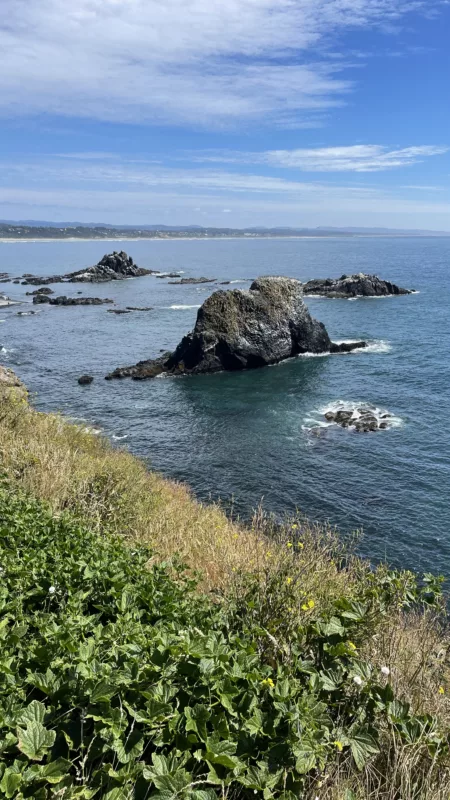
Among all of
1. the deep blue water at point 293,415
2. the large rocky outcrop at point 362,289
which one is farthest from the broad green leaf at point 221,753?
the large rocky outcrop at point 362,289

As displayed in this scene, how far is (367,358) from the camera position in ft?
154

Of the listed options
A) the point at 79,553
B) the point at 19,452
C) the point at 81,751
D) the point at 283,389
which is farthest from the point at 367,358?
the point at 81,751

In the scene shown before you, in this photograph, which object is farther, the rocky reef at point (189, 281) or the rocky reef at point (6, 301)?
the rocky reef at point (189, 281)

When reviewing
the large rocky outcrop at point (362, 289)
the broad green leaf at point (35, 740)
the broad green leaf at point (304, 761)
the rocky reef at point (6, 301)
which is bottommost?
the broad green leaf at point (304, 761)

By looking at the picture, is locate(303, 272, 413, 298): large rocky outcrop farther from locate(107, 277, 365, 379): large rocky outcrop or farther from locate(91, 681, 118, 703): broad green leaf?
locate(91, 681, 118, 703): broad green leaf

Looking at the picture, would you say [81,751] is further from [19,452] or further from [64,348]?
[64,348]

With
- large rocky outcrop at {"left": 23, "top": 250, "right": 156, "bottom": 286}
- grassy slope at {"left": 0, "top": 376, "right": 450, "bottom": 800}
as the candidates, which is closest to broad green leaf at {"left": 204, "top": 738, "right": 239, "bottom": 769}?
grassy slope at {"left": 0, "top": 376, "right": 450, "bottom": 800}

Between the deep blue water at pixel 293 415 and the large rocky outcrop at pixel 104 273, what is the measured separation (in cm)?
4723

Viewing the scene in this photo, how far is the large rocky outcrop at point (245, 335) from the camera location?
4469 centimetres

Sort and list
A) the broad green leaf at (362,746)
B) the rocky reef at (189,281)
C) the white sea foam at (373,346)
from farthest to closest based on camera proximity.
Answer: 1. the rocky reef at (189,281)
2. the white sea foam at (373,346)
3. the broad green leaf at (362,746)

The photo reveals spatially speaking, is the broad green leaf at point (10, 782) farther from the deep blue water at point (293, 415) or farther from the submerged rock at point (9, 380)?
the submerged rock at point (9, 380)

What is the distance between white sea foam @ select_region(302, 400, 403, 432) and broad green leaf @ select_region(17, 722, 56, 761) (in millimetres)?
27501

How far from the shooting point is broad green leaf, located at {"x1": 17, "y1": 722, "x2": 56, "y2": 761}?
364 centimetres

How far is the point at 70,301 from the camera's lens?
268 ft
